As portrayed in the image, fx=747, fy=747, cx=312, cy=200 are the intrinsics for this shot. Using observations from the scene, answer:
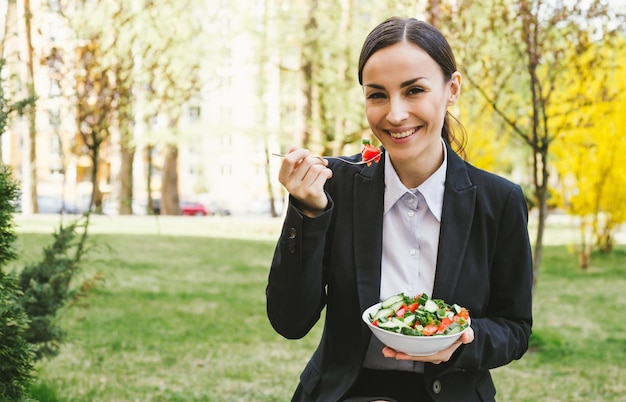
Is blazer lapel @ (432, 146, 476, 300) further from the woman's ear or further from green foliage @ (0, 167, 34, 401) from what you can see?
green foliage @ (0, 167, 34, 401)

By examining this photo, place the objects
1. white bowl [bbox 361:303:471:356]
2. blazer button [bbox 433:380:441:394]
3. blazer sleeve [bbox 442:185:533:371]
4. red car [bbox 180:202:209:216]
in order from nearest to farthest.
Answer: white bowl [bbox 361:303:471:356] → blazer button [bbox 433:380:441:394] → blazer sleeve [bbox 442:185:533:371] → red car [bbox 180:202:209:216]

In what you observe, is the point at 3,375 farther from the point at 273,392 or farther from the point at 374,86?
the point at 273,392

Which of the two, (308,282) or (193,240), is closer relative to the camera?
(308,282)

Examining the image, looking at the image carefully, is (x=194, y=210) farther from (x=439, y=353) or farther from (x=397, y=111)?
(x=439, y=353)

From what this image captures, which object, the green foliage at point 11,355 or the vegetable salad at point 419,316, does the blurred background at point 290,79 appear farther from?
the vegetable salad at point 419,316

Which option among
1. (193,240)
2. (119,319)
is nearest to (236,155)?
(193,240)

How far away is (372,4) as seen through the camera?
13.4 meters

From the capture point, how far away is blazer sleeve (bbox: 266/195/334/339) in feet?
6.13

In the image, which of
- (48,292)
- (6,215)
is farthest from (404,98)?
(48,292)

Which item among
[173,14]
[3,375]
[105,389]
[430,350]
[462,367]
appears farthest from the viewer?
[173,14]

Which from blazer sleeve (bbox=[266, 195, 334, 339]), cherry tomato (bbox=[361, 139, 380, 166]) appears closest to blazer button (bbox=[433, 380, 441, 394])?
blazer sleeve (bbox=[266, 195, 334, 339])

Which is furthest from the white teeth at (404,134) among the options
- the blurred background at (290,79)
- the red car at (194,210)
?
the red car at (194,210)

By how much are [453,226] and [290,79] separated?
1638cm

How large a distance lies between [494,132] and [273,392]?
341 inches
